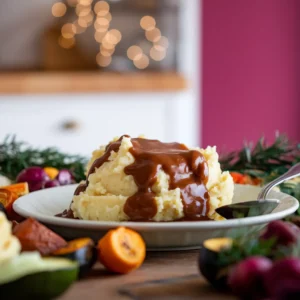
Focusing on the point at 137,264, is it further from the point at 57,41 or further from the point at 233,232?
the point at 57,41

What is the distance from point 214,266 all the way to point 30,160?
0.91m

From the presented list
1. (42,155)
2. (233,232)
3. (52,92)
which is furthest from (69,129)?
(233,232)

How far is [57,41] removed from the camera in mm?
4305

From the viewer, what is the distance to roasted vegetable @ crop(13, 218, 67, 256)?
911 millimetres

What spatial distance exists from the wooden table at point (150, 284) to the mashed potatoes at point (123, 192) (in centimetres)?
9

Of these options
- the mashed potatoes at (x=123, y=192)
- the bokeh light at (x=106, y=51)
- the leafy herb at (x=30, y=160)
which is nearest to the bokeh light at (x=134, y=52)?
the bokeh light at (x=106, y=51)

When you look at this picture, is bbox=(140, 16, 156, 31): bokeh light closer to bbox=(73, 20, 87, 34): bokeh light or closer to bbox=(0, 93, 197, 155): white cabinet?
bbox=(73, 20, 87, 34): bokeh light

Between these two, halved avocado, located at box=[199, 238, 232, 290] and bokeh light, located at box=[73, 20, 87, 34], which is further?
bokeh light, located at box=[73, 20, 87, 34]

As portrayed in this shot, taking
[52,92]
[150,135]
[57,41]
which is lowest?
[150,135]

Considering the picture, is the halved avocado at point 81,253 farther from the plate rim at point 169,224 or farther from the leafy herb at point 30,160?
the leafy herb at point 30,160

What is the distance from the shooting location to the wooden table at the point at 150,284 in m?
0.83

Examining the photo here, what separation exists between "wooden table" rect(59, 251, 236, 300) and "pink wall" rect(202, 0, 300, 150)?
3743 millimetres

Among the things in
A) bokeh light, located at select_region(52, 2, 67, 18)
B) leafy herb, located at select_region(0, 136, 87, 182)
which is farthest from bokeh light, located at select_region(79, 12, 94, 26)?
leafy herb, located at select_region(0, 136, 87, 182)

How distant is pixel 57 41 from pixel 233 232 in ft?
11.4
